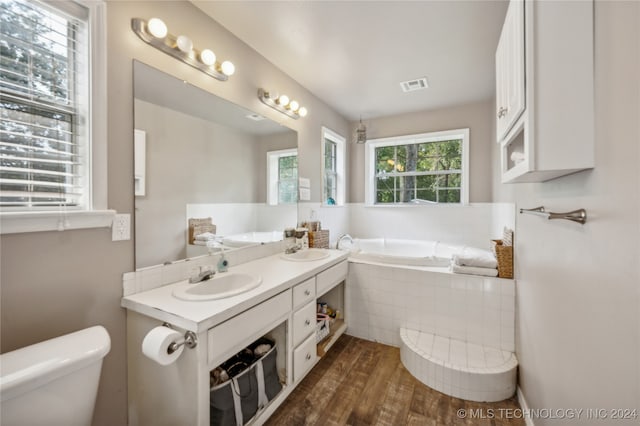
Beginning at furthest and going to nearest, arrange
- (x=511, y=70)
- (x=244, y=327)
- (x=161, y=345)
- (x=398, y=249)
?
(x=398, y=249), (x=244, y=327), (x=511, y=70), (x=161, y=345)

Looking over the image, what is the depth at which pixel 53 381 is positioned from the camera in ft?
2.68

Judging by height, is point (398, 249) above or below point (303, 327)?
above

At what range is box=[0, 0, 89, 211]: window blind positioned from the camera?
3.15 feet

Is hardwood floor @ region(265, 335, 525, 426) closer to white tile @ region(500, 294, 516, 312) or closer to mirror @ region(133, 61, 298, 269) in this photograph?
white tile @ region(500, 294, 516, 312)

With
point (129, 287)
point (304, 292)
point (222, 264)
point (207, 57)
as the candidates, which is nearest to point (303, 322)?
point (304, 292)

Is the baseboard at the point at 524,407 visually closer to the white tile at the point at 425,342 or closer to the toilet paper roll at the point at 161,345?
the white tile at the point at 425,342

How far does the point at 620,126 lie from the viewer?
2.31ft

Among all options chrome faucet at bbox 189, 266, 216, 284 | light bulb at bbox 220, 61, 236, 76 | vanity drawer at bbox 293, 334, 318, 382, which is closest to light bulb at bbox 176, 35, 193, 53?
light bulb at bbox 220, 61, 236, 76

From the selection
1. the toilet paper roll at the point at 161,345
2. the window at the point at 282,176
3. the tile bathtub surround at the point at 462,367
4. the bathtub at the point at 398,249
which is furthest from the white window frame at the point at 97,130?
the tile bathtub surround at the point at 462,367

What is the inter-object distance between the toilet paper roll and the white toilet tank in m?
0.14

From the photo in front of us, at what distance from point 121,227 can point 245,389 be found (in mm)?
1032

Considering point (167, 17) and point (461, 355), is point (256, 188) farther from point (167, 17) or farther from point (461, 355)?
point (461, 355)

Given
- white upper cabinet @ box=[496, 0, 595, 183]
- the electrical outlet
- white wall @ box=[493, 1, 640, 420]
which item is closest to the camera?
white wall @ box=[493, 1, 640, 420]

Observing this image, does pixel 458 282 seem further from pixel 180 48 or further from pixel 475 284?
pixel 180 48
